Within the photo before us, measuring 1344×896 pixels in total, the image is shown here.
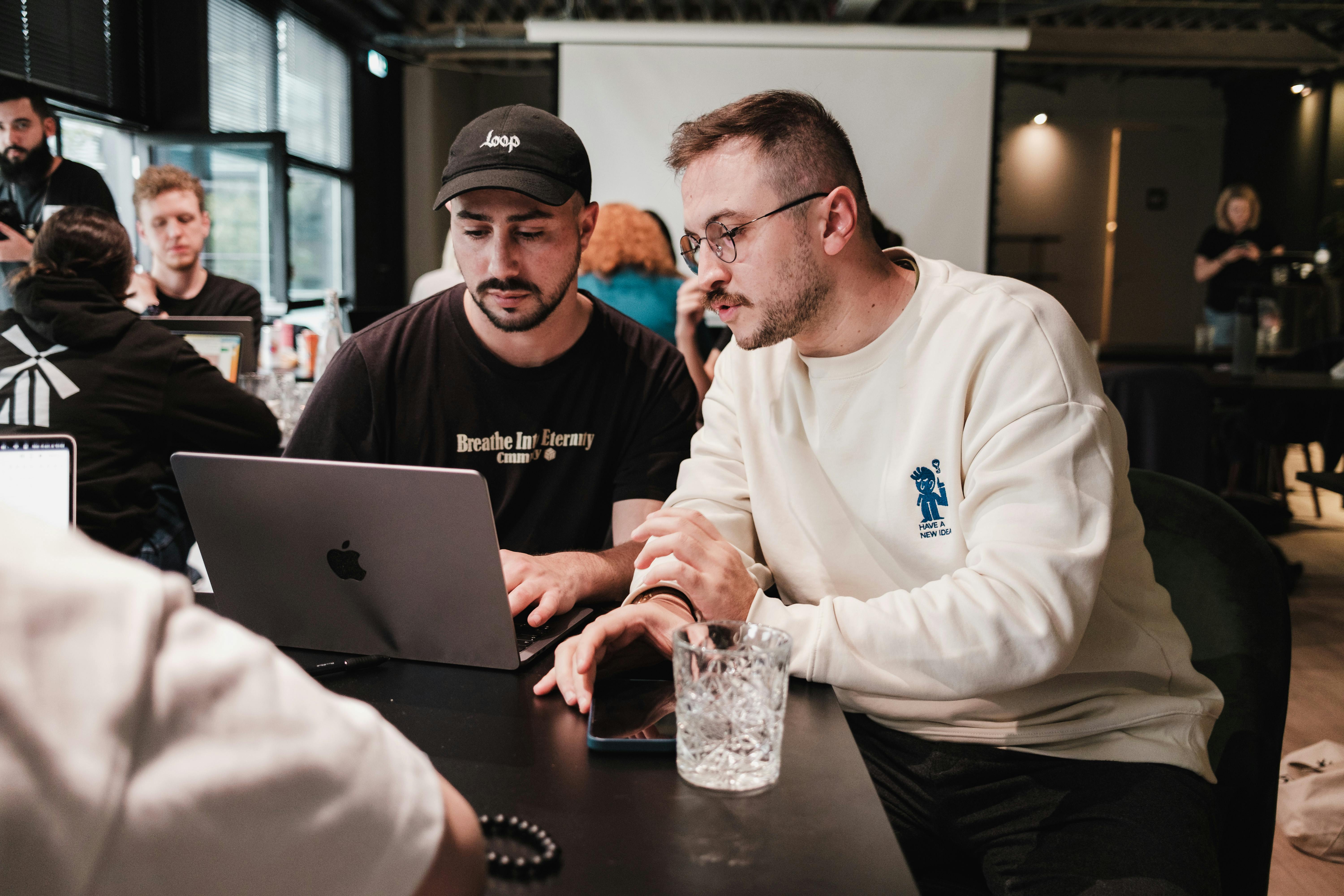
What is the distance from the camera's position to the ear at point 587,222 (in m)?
1.80

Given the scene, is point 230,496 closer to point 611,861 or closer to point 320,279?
point 611,861

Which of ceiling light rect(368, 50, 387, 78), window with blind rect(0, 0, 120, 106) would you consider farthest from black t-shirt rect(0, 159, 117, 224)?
ceiling light rect(368, 50, 387, 78)

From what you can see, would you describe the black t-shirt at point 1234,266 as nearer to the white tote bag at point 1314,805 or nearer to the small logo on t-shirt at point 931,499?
the white tote bag at point 1314,805

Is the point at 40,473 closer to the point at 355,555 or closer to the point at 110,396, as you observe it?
the point at 355,555

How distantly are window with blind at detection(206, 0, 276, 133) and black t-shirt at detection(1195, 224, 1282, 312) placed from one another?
6422 mm

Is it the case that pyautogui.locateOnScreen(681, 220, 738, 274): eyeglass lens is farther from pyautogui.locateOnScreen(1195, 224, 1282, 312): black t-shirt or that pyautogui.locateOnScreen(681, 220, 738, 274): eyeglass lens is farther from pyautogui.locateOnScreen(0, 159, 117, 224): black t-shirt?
pyautogui.locateOnScreen(1195, 224, 1282, 312): black t-shirt

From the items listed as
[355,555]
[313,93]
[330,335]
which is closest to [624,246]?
[330,335]

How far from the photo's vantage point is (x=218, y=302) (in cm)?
409

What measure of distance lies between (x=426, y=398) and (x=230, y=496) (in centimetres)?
65

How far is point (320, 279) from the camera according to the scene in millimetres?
7543

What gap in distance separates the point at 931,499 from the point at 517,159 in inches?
35.4

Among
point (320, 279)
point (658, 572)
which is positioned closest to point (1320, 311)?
point (320, 279)

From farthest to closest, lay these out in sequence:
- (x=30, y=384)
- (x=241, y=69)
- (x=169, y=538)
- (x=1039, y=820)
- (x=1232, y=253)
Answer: (x=1232, y=253)
(x=241, y=69)
(x=169, y=538)
(x=30, y=384)
(x=1039, y=820)

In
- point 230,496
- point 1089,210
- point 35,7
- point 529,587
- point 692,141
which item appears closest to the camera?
point 230,496
